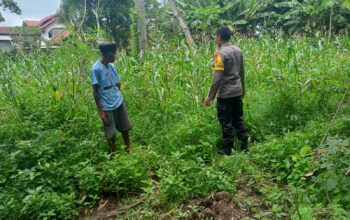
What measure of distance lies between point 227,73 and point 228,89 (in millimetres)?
217

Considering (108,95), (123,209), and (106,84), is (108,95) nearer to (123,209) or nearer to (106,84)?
(106,84)

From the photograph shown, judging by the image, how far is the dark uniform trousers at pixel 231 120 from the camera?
486cm

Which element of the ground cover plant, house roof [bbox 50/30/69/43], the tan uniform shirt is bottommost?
the ground cover plant

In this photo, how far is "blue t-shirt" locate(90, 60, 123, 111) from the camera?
4.58 m

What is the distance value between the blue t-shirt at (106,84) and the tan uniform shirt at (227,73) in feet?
4.21

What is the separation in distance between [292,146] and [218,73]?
4.29 ft

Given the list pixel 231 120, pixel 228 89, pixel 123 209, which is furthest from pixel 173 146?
pixel 123 209

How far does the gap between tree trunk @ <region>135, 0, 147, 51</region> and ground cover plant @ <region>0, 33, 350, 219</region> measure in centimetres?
179

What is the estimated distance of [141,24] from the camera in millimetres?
9023

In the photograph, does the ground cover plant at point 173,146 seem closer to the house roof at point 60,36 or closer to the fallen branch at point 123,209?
the fallen branch at point 123,209

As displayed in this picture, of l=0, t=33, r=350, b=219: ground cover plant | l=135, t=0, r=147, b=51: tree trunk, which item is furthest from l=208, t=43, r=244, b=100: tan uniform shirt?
l=135, t=0, r=147, b=51: tree trunk

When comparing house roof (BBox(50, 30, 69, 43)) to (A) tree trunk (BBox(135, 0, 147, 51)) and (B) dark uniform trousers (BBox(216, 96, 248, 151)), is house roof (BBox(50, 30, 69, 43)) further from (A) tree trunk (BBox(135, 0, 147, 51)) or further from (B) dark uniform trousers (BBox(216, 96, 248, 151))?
(A) tree trunk (BBox(135, 0, 147, 51))

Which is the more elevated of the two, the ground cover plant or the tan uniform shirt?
the tan uniform shirt

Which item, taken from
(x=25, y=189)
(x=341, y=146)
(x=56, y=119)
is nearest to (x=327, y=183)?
(x=341, y=146)
